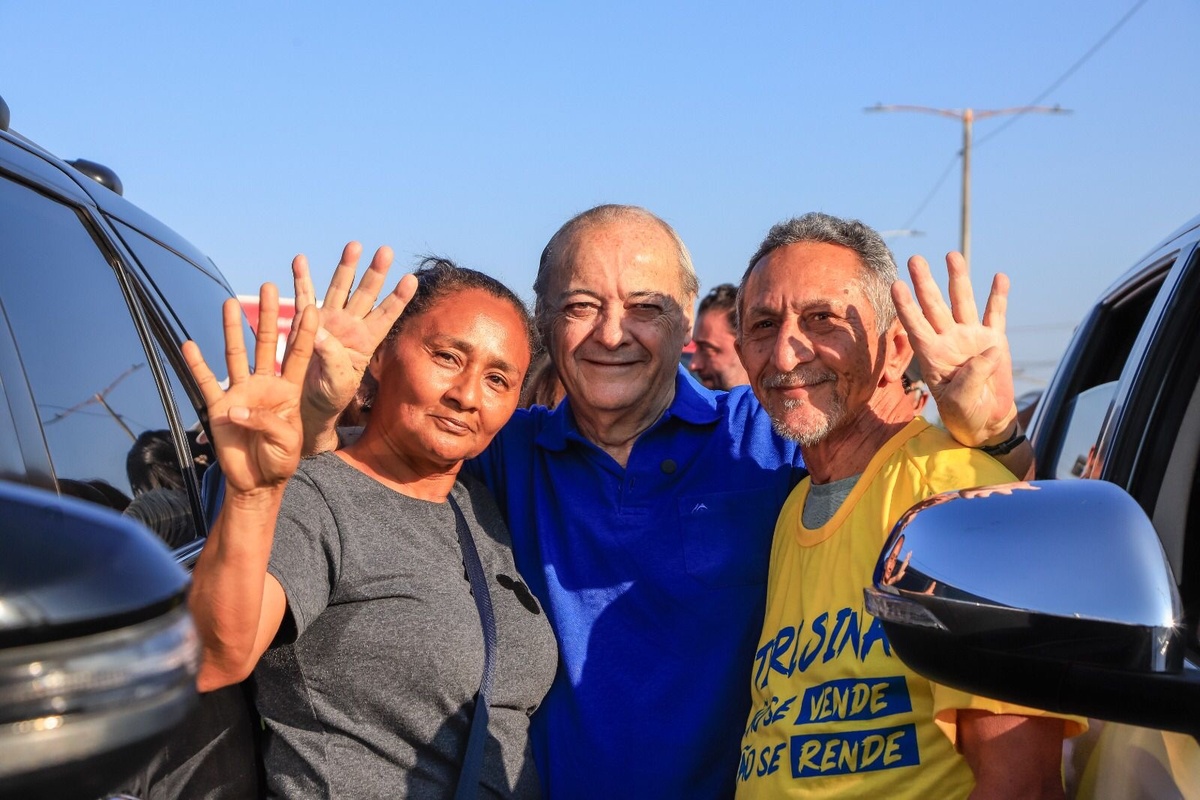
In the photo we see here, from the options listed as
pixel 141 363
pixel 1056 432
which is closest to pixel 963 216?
pixel 1056 432

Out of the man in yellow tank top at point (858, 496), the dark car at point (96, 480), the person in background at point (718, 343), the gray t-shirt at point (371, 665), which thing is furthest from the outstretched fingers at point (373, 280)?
the person in background at point (718, 343)

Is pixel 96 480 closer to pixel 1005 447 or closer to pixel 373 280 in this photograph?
pixel 373 280

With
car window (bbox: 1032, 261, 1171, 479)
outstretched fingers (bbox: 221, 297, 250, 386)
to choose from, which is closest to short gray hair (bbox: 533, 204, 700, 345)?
car window (bbox: 1032, 261, 1171, 479)

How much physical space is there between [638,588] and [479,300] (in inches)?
30.4

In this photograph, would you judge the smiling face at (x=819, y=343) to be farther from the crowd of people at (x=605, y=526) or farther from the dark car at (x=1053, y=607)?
the dark car at (x=1053, y=607)

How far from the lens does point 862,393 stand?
2668 mm

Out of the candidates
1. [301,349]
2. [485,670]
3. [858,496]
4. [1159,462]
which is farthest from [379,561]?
[1159,462]

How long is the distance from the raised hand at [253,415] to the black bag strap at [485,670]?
750mm

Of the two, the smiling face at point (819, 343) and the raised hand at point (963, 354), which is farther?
the smiling face at point (819, 343)

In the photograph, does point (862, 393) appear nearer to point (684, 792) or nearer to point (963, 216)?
point (684, 792)

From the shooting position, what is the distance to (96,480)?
1.97m

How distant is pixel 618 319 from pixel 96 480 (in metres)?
1.57

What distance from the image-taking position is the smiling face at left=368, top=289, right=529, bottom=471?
2.72 m

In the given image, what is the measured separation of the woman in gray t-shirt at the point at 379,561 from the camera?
6.44ft
